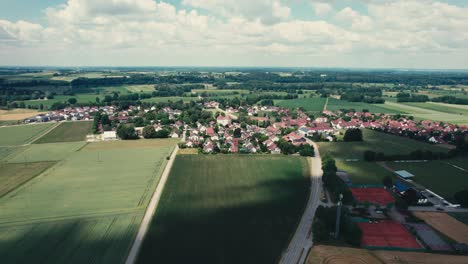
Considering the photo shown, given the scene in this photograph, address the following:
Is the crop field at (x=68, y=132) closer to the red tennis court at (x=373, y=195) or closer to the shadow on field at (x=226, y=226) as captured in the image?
the shadow on field at (x=226, y=226)

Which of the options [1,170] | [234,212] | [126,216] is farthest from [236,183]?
[1,170]

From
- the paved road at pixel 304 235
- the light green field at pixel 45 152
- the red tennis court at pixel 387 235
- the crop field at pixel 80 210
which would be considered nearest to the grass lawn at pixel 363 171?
the paved road at pixel 304 235

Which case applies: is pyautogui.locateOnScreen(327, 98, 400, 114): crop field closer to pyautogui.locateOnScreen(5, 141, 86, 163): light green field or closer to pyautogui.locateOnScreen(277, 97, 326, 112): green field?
pyautogui.locateOnScreen(277, 97, 326, 112): green field

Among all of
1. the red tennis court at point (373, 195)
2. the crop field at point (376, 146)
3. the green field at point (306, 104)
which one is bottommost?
the red tennis court at point (373, 195)

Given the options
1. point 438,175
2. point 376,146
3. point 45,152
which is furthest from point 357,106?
point 45,152

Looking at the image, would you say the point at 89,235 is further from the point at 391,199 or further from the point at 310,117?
the point at 310,117

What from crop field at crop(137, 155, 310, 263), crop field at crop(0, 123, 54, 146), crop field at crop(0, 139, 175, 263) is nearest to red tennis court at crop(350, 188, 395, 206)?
crop field at crop(137, 155, 310, 263)

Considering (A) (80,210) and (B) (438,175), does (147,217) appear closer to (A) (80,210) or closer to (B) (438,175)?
(A) (80,210)
